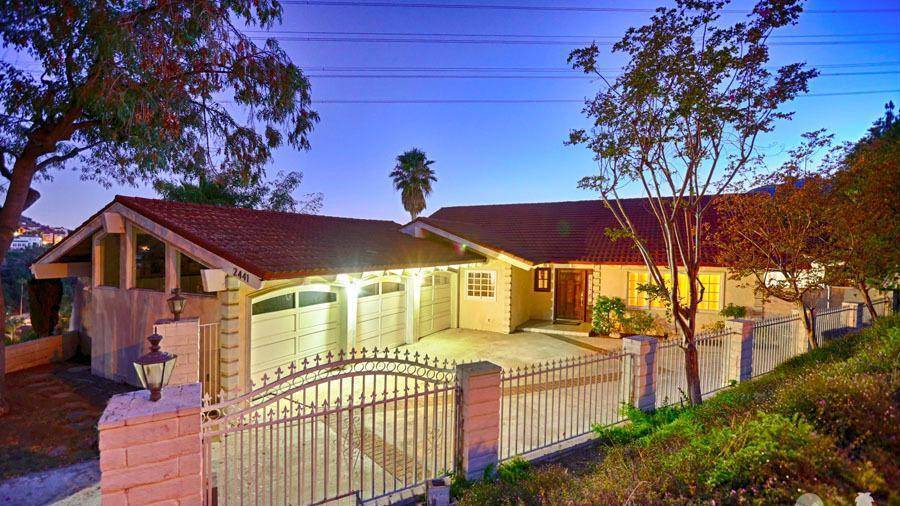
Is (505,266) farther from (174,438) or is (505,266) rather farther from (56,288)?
(56,288)

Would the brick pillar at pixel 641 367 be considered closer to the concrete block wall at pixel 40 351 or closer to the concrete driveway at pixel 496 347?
the concrete driveway at pixel 496 347

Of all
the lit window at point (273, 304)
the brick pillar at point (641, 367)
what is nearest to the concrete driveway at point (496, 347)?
the brick pillar at point (641, 367)

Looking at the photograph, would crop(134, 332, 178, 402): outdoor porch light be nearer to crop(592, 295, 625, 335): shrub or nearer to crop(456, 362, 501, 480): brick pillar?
crop(456, 362, 501, 480): brick pillar

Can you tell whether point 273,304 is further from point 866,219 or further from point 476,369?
point 866,219

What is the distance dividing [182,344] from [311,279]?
11.7ft

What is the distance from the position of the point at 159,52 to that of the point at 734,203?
13572 mm

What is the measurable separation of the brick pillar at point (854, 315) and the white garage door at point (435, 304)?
40.8 feet

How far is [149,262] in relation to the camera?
10.9 meters

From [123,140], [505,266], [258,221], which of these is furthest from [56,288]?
[505,266]

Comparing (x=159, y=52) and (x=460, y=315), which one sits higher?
(x=159, y=52)

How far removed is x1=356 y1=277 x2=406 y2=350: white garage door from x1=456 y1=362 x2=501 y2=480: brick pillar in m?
6.56

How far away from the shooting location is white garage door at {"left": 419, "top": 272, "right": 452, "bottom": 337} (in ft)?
46.7

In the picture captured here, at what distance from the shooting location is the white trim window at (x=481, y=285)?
1551cm

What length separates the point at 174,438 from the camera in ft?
11.3
